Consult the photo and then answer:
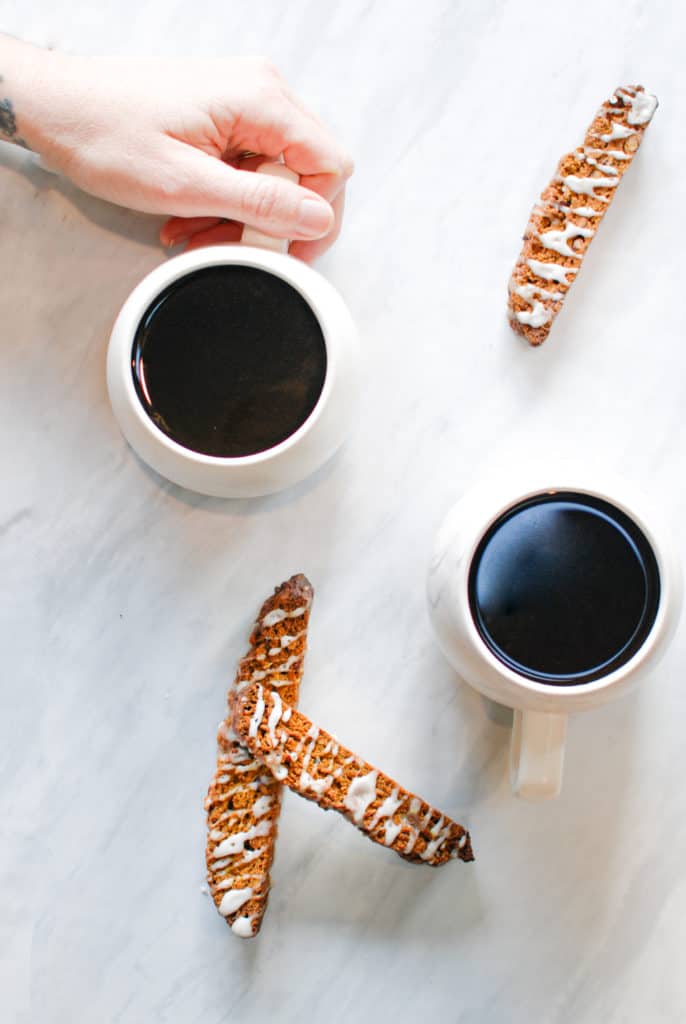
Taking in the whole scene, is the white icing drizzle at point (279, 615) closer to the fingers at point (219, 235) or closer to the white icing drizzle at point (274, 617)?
the white icing drizzle at point (274, 617)

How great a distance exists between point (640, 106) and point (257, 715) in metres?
0.57

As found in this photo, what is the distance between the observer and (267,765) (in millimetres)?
731

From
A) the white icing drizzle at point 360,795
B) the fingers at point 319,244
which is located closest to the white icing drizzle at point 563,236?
the fingers at point 319,244

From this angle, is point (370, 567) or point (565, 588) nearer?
point (565, 588)

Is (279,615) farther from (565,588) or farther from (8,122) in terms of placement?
(8,122)

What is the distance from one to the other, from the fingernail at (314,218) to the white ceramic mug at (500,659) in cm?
21

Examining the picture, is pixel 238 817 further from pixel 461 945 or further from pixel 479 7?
pixel 479 7

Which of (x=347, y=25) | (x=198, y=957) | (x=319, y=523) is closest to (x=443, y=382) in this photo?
(x=319, y=523)

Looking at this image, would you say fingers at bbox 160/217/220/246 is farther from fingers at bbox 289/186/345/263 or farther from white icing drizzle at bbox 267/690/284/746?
white icing drizzle at bbox 267/690/284/746

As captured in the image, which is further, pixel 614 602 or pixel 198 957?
pixel 198 957

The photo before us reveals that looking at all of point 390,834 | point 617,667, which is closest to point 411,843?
point 390,834

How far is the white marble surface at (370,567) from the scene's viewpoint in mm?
768

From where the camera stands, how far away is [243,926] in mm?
753

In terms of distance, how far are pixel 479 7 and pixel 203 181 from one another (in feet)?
0.98
